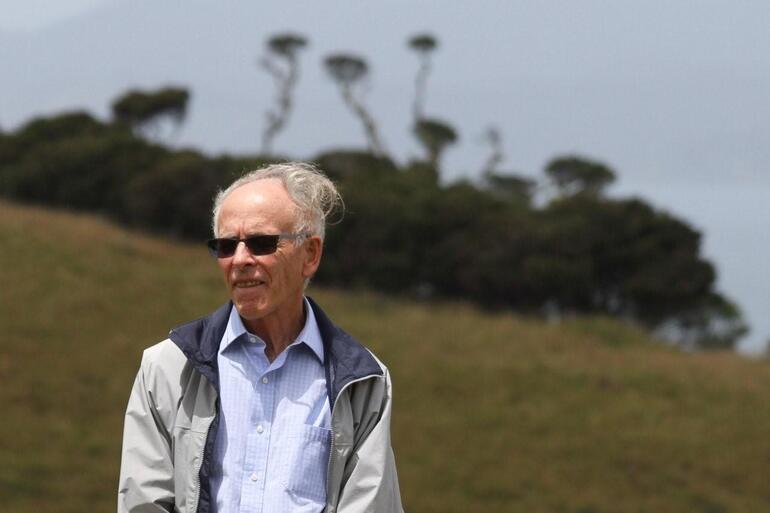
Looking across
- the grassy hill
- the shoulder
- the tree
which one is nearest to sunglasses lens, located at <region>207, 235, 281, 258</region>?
the shoulder


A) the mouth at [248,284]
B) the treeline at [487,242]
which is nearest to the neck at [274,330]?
the mouth at [248,284]

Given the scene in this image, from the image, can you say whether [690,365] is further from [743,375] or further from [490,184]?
[490,184]

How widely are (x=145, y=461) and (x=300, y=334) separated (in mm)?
516

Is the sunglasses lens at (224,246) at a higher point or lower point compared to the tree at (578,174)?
lower

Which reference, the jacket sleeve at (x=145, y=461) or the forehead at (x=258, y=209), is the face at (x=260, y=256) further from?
the jacket sleeve at (x=145, y=461)

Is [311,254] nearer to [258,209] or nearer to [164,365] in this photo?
[258,209]

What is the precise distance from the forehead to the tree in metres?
36.2

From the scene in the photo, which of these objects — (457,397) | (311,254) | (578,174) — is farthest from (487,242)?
(311,254)

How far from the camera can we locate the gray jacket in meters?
3.22

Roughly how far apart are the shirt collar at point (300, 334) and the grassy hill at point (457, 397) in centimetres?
1266

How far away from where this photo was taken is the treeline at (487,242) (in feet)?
90.0

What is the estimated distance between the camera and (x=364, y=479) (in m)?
3.30

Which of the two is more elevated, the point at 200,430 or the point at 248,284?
the point at 248,284

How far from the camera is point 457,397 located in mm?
20516
